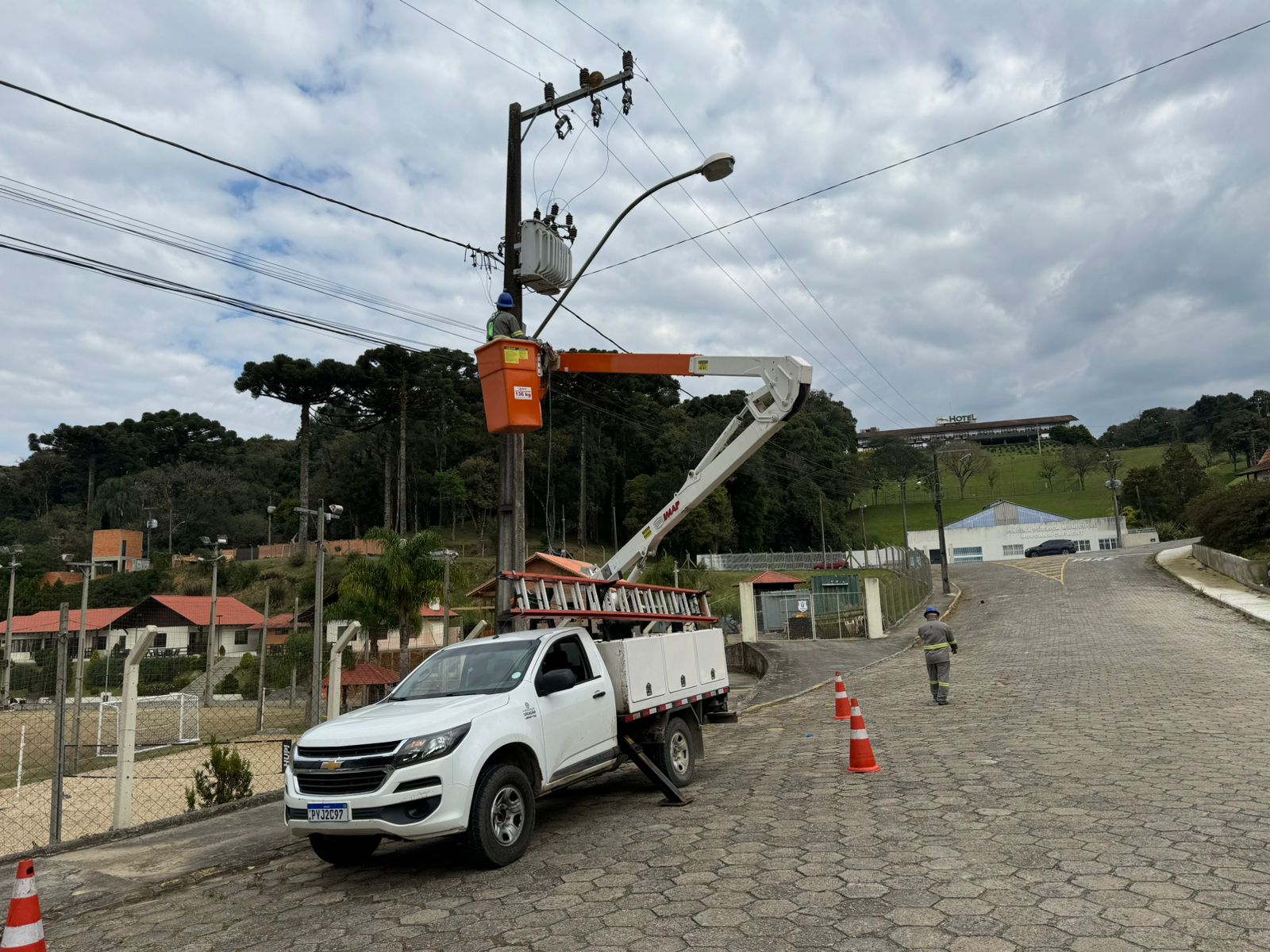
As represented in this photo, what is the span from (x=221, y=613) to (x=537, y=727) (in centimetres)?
5382

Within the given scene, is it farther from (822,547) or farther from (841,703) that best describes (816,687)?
(822,547)

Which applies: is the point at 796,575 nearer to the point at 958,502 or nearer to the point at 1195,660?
the point at 1195,660

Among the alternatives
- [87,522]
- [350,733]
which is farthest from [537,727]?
[87,522]

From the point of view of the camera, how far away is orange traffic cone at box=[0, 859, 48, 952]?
3920 mm

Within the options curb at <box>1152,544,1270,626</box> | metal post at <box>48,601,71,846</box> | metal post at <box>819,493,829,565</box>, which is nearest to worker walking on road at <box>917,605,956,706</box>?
metal post at <box>48,601,71,846</box>

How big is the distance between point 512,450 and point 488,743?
17.2ft

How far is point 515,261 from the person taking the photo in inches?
482

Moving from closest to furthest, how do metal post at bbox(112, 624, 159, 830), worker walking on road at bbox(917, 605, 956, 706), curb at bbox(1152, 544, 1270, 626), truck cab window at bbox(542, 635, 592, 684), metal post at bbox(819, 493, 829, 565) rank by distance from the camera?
truck cab window at bbox(542, 635, 592, 684), metal post at bbox(112, 624, 159, 830), worker walking on road at bbox(917, 605, 956, 706), curb at bbox(1152, 544, 1270, 626), metal post at bbox(819, 493, 829, 565)

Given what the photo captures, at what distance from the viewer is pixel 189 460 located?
111 meters

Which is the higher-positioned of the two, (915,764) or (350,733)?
(350,733)

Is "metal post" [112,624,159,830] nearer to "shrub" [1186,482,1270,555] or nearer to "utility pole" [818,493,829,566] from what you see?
"shrub" [1186,482,1270,555]

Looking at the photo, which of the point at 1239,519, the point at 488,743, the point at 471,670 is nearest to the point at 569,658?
the point at 471,670

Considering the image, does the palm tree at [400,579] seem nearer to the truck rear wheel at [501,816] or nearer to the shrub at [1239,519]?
the truck rear wheel at [501,816]

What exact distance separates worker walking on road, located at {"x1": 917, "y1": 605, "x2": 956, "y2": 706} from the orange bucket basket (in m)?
8.14
